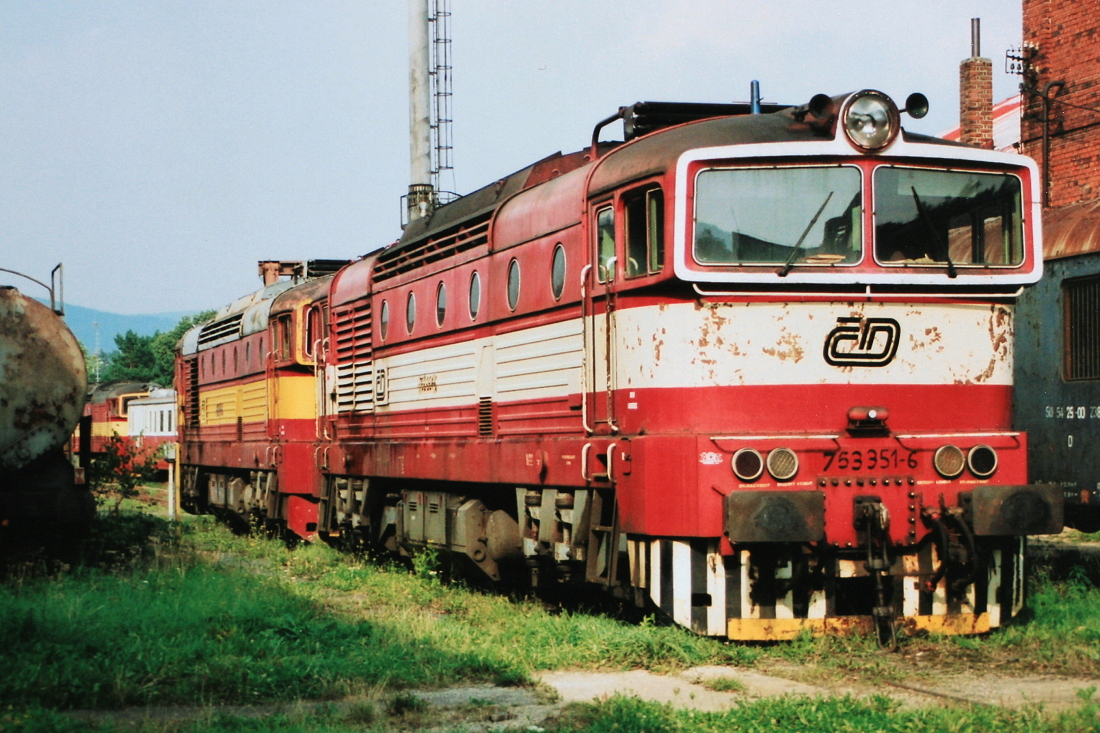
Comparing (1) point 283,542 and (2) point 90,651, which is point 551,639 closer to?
(2) point 90,651

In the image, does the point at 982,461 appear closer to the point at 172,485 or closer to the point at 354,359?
the point at 354,359

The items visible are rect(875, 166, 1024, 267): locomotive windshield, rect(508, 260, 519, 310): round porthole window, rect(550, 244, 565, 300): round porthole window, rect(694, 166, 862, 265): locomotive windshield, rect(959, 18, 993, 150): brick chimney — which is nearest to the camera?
rect(694, 166, 862, 265): locomotive windshield

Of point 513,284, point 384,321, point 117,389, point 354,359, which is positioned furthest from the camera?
point 117,389

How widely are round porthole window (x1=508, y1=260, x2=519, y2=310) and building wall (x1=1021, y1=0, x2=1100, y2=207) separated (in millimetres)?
16965

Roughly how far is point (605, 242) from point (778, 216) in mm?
1432

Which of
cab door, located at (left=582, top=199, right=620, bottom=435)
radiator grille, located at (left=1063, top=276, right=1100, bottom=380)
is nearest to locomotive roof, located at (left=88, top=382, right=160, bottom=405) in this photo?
radiator grille, located at (left=1063, top=276, right=1100, bottom=380)

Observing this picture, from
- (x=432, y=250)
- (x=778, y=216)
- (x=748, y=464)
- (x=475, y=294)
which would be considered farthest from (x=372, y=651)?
(x=432, y=250)

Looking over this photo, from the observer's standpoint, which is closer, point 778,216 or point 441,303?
point 778,216

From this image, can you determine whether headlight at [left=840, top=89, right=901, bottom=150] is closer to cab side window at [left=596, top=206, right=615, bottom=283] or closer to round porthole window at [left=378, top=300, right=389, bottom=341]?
cab side window at [left=596, top=206, right=615, bottom=283]

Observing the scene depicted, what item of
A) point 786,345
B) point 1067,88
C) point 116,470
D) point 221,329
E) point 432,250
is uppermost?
point 1067,88

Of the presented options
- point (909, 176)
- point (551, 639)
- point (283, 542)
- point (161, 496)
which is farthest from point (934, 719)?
point (161, 496)

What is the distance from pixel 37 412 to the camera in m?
13.7

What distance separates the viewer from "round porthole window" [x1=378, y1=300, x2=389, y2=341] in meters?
15.7

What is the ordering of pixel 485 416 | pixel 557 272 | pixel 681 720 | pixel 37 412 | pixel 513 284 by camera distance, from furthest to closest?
pixel 37 412
pixel 485 416
pixel 513 284
pixel 557 272
pixel 681 720
